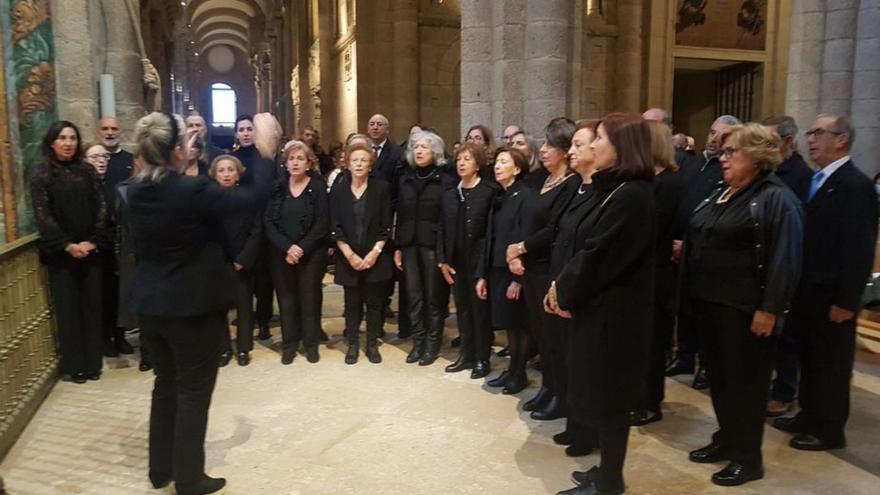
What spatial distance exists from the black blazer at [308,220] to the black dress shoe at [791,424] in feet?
11.0

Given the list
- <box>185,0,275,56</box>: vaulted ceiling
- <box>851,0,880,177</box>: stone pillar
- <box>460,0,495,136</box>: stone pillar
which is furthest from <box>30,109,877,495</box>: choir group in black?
<box>185,0,275,56</box>: vaulted ceiling

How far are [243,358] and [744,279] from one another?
12.2ft

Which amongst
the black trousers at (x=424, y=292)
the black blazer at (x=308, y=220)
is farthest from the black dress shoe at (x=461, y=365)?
the black blazer at (x=308, y=220)

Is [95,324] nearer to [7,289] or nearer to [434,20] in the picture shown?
[7,289]

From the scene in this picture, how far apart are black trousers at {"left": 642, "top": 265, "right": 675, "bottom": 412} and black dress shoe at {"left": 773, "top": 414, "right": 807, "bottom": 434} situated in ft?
2.18

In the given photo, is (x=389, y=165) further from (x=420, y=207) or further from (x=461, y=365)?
(x=461, y=365)

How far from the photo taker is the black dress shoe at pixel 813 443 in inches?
146

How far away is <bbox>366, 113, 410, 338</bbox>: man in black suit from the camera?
5.82 meters

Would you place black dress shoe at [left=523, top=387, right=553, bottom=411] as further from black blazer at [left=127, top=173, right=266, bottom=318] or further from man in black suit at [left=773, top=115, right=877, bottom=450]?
black blazer at [left=127, top=173, right=266, bottom=318]

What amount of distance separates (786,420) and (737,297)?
133cm

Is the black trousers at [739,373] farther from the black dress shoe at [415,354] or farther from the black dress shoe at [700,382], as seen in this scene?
the black dress shoe at [415,354]

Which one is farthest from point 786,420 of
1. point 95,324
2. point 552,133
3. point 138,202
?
point 95,324

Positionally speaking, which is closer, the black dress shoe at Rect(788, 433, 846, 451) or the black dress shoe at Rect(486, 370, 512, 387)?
the black dress shoe at Rect(788, 433, 846, 451)

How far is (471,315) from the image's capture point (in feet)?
16.7
